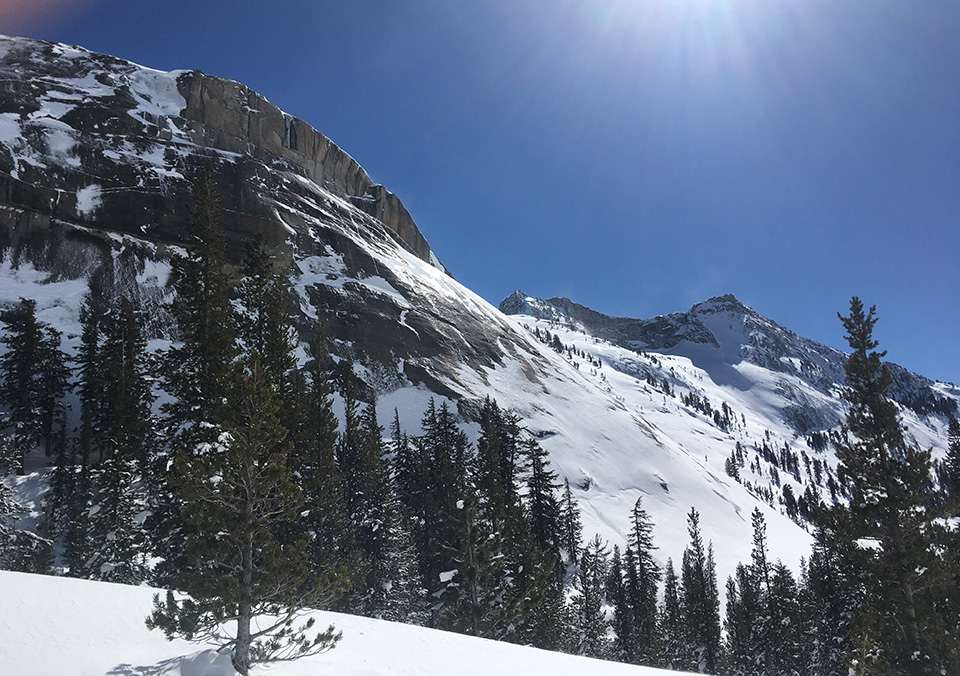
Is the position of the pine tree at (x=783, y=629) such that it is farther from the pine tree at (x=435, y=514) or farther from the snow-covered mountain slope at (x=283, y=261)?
the pine tree at (x=435, y=514)

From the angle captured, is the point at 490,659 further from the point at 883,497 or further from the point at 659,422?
the point at 659,422

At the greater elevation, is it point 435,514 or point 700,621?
point 435,514

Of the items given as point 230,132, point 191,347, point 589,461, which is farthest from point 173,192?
point 589,461

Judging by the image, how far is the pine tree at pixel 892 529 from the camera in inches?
615

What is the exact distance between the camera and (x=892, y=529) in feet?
55.6

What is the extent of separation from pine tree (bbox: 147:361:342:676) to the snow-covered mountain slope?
5581 cm

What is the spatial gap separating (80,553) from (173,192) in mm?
67987

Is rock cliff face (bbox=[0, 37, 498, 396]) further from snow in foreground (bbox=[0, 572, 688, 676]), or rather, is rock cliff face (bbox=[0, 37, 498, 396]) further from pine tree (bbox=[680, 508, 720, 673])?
snow in foreground (bbox=[0, 572, 688, 676])

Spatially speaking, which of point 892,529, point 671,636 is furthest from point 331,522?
point 671,636

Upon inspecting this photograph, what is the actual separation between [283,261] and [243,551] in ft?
257

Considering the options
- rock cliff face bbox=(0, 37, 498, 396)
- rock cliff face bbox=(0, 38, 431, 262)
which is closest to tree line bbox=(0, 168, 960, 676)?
rock cliff face bbox=(0, 37, 498, 396)

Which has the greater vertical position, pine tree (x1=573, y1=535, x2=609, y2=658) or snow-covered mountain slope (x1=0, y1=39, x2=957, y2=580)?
snow-covered mountain slope (x1=0, y1=39, x2=957, y2=580)

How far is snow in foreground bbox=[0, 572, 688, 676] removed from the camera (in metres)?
7.86

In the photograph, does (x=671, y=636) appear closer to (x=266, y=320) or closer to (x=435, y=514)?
(x=435, y=514)
